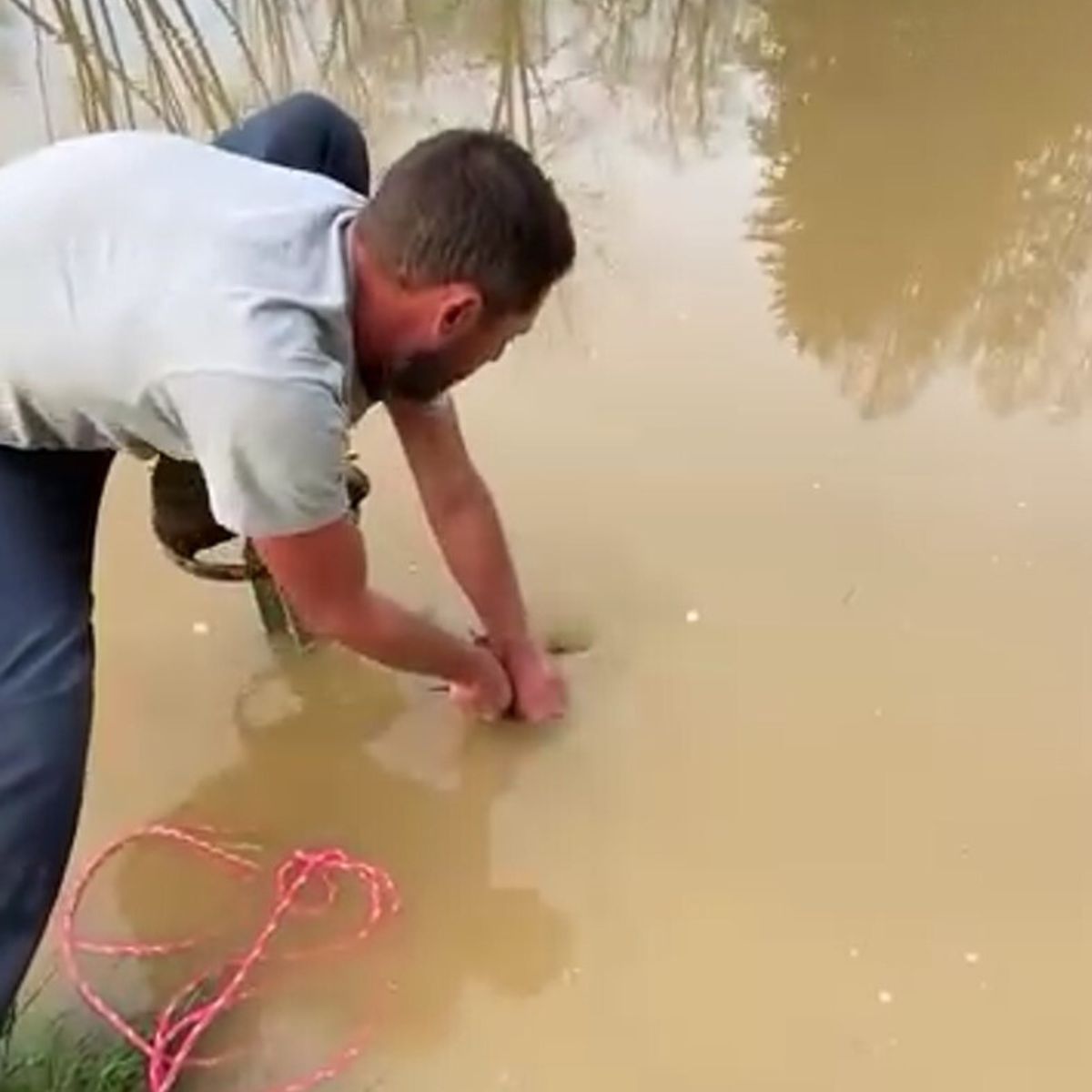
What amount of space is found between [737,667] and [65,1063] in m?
0.80

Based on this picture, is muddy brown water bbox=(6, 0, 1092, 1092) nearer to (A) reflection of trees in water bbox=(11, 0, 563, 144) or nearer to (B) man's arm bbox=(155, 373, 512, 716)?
(A) reflection of trees in water bbox=(11, 0, 563, 144)

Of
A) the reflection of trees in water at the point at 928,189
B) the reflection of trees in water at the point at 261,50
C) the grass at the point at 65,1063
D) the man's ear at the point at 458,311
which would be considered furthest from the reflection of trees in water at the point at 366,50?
the grass at the point at 65,1063

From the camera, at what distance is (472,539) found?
6.25ft

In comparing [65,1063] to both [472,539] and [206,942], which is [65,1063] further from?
[472,539]

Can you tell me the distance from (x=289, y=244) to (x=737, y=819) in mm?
740

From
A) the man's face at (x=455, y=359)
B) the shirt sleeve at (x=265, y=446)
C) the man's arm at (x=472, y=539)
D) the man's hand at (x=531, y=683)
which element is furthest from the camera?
the man's hand at (x=531, y=683)

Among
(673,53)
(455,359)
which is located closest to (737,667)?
(455,359)

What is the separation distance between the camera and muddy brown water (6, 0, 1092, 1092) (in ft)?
5.83

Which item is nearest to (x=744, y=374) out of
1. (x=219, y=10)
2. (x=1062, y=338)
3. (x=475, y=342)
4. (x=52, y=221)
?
(x=1062, y=338)

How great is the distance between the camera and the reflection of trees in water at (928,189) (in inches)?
99.0

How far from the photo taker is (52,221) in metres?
1.61

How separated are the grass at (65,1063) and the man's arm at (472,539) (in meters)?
0.54

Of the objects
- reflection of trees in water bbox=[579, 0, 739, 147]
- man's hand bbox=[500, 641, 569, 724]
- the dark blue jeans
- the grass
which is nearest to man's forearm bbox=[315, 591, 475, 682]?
man's hand bbox=[500, 641, 569, 724]

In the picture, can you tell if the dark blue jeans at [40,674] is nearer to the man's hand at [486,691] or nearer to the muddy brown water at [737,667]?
the muddy brown water at [737,667]
